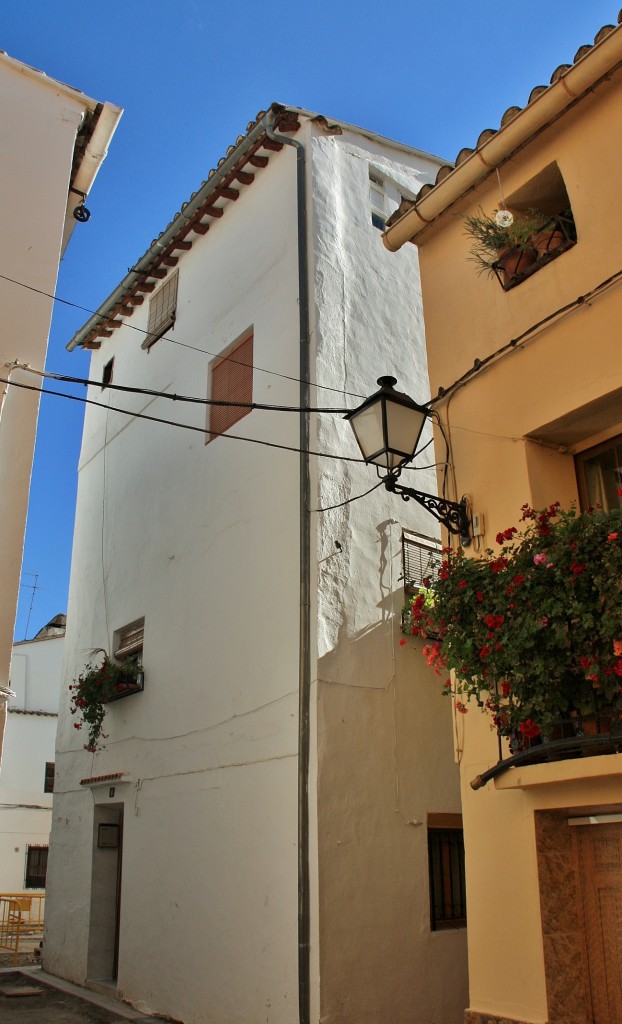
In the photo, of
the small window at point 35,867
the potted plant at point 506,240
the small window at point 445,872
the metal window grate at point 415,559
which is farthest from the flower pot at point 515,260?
the small window at point 35,867

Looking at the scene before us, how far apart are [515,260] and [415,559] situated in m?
3.85

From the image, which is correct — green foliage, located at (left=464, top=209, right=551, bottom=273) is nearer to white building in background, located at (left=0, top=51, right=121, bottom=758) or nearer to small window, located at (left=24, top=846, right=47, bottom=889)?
white building in background, located at (left=0, top=51, right=121, bottom=758)

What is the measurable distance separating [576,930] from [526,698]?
4.45 feet

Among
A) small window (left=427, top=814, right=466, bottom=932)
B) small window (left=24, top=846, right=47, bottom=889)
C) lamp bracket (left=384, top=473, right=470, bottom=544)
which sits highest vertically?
lamp bracket (left=384, top=473, right=470, bottom=544)

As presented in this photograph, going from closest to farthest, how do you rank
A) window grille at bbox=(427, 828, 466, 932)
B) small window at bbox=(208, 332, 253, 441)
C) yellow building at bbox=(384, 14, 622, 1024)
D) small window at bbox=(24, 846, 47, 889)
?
yellow building at bbox=(384, 14, 622, 1024) < window grille at bbox=(427, 828, 466, 932) < small window at bbox=(208, 332, 253, 441) < small window at bbox=(24, 846, 47, 889)

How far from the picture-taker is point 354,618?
27.1ft

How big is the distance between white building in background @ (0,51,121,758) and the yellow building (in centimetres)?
323

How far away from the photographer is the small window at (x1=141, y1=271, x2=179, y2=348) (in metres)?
12.0

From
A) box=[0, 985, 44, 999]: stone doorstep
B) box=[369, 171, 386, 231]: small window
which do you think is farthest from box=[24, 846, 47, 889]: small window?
box=[369, 171, 386, 231]: small window

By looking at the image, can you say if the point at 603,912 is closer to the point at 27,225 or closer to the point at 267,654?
the point at 267,654

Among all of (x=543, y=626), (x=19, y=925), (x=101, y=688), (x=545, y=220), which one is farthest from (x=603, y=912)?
(x=19, y=925)

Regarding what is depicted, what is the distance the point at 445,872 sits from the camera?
8227mm

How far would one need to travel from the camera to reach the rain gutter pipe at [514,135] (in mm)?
5660

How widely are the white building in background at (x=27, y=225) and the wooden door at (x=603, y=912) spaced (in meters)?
4.25
